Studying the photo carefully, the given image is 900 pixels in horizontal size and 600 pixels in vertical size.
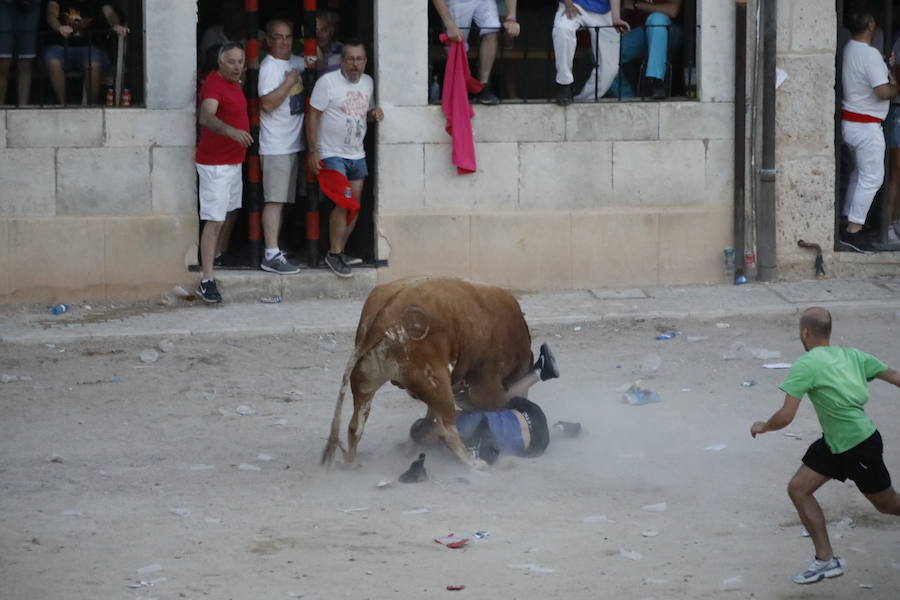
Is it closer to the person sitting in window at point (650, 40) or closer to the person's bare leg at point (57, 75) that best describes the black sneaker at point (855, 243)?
the person sitting in window at point (650, 40)

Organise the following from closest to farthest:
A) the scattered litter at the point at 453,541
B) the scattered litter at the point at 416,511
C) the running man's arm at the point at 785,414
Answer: the running man's arm at the point at 785,414
the scattered litter at the point at 453,541
the scattered litter at the point at 416,511

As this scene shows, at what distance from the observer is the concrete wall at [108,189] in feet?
41.2

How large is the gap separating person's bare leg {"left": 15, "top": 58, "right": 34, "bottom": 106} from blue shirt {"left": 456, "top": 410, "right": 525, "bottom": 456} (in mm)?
5855

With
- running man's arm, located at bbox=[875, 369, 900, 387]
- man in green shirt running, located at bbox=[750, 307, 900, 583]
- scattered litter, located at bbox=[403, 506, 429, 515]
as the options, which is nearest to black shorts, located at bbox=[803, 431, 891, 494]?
man in green shirt running, located at bbox=[750, 307, 900, 583]

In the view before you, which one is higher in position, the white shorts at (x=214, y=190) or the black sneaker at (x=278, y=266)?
the white shorts at (x=214, y=190)

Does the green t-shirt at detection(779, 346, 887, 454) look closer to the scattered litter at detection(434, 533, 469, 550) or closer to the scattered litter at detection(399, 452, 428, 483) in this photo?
the scattered litter at detection(434, 533, 469, 550)

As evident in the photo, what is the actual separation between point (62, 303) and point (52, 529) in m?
5.43

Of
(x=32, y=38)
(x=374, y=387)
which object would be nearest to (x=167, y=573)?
(x=374, y=387)

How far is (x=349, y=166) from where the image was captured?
42.1 ft

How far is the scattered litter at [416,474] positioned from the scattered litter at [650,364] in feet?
9.49

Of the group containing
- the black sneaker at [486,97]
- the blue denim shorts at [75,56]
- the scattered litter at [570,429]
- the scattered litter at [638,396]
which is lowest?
the scattered litter at [570,429]

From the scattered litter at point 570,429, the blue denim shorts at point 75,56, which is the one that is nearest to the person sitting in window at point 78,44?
the blue denim shorts at point 75,56

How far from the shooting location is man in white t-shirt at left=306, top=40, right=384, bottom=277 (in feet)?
41.3

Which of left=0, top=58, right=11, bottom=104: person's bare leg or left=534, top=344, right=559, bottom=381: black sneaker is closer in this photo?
left=534, top=344, right=559, bottom=381: black sneaker
